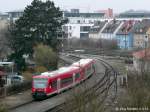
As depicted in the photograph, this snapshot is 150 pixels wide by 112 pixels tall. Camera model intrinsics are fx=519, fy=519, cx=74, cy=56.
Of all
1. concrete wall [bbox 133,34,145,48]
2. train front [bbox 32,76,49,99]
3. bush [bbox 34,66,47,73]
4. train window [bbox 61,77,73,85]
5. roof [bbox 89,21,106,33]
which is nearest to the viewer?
train front [bbox 32,76,49,99]

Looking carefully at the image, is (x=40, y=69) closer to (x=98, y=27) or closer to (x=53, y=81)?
(x=53, y=81)

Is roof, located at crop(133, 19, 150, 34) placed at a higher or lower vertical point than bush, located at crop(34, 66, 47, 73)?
higher

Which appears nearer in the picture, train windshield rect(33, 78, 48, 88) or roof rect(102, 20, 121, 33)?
train windshield rect(33, 78, 48, 88)

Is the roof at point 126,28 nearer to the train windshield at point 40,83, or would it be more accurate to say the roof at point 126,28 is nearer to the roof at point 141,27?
the roof at point 141,27

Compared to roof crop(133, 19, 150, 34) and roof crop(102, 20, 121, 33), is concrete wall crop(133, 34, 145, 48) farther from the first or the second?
roof crop(102, 20, 121, 33)

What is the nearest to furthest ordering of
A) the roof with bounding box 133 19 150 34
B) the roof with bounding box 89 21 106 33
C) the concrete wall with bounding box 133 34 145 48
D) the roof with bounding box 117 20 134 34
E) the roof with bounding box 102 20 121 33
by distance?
the roof with bounding box 133 19 150 34
the concrete wall with bounding box 133 34 145 48
the roof with bounding box 117 20 134 34
the roof with bounding box 102 20 121 33
the roof with bounding box 89 21 106 33

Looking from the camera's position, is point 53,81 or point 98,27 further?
point 98,27

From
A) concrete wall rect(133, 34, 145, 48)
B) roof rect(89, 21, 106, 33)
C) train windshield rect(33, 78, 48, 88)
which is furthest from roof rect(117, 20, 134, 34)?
train windshield rect(33, 78, 48, 88)

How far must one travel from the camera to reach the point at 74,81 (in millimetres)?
34562

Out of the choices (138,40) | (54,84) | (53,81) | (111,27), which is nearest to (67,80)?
(54,84)

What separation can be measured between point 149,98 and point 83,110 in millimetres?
2155

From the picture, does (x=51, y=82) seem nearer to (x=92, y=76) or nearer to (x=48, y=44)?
(x=92, y=76)

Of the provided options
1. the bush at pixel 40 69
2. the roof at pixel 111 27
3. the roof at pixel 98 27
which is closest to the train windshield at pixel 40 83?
the bush at pixel 40 69

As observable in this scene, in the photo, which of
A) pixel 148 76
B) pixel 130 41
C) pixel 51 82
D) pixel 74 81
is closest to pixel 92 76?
pixel 74 81
